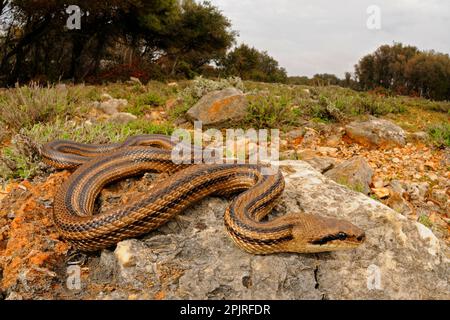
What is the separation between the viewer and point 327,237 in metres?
2.97

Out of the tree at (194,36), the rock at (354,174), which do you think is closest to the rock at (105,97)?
the rock at (354,174)

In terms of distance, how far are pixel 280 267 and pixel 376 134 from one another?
6.92 m

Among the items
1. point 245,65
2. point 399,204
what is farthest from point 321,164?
point 245,65

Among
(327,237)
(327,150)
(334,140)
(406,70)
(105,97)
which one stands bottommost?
(327,237)

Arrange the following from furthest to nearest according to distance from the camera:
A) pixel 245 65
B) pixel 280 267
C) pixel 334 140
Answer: pixel 245 65, pixel 334 140, pixel 280 267

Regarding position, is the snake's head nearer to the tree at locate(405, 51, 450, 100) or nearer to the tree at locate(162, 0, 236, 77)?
the tree at locate(162, 0, 236, 77)

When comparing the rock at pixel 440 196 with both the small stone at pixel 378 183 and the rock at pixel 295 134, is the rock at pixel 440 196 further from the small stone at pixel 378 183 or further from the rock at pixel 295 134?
the rock at pixel 295 134

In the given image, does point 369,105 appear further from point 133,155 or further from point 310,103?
point 133,155

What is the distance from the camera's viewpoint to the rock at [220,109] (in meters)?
9.88

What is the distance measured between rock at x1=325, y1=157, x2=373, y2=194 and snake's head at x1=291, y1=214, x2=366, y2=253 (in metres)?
2.94

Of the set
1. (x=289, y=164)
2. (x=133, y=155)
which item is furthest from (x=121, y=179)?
(x=289, y=164)

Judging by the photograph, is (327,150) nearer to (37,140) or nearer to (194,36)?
(37,140)

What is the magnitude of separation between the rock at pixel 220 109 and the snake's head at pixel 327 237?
7047 mm

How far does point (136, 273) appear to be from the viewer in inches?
112
